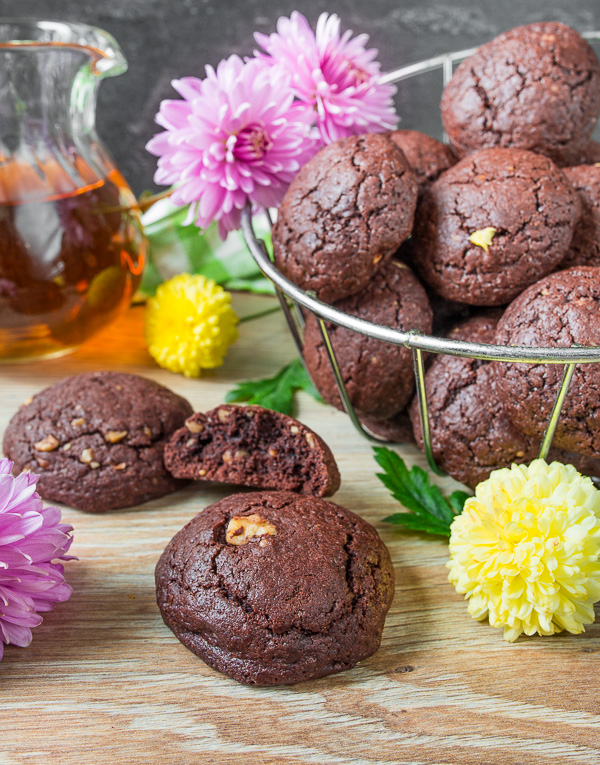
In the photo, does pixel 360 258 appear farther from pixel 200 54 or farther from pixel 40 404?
pixel 200 54

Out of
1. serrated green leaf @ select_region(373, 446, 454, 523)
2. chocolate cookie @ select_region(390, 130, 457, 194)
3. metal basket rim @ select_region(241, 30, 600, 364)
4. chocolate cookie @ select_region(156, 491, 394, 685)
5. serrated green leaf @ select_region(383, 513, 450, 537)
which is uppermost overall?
chocolate cookie @ select_region(390, 130, 457, 194)

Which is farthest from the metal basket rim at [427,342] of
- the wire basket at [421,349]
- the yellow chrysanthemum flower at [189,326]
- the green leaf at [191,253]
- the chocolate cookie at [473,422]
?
the green leaf at [191,253]

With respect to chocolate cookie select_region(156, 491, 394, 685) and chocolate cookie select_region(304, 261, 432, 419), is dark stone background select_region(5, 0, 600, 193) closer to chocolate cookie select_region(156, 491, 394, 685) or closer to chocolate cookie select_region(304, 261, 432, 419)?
chocolate cookie select_region(304, 261, 432, 419)

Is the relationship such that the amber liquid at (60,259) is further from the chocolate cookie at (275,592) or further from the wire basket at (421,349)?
the chocolate cookie at (275,592)

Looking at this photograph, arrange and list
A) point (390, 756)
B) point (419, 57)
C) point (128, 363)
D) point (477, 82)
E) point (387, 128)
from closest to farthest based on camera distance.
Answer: point (390, 756)
point (477, 82)
point (387, 128)
point (128, 363)
point (419, 57)

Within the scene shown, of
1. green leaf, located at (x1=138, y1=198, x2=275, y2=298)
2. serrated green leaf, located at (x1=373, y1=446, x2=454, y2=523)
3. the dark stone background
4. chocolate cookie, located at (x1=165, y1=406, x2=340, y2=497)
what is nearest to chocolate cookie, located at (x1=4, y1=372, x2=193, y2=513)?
chocolate cookie, located at (x1=165, y1=406, x2=340, y2=497)

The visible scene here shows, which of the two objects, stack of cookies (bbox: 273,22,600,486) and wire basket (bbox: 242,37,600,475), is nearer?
wire basket (bbox: 242,37,600,475)

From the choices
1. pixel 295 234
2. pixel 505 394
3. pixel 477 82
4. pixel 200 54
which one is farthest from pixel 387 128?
pixel 200 54
